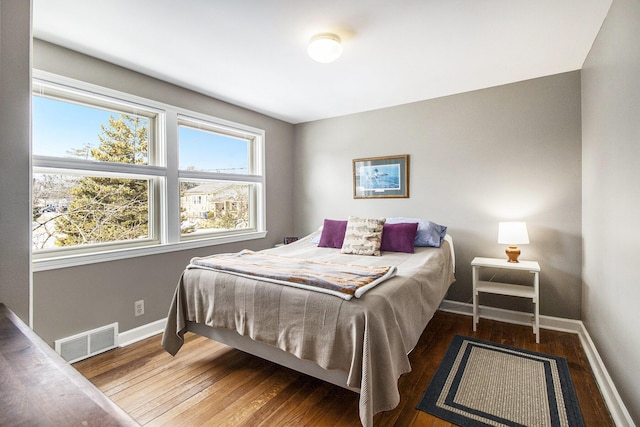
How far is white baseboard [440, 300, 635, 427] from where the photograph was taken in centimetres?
166

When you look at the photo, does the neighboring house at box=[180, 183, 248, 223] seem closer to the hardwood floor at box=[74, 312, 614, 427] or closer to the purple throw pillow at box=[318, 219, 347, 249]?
the purple throw pillow at box=[318, 219, 347, 249]

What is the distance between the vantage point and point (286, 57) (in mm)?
2484

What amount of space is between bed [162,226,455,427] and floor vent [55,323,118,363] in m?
0.63

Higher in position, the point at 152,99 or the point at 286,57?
the point at 286,57

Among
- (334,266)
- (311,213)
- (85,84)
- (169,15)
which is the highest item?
(169,15)

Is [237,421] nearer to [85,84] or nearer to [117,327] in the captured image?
[117,327]

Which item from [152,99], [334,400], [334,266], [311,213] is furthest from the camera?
[311,213]

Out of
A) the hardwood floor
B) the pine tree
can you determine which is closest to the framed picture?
the hardwood floor

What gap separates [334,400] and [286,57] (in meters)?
2.52

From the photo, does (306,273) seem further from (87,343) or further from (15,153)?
(87,343)

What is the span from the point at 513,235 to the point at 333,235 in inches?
67.0

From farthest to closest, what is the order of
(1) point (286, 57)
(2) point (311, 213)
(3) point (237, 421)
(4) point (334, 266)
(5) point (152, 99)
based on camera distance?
(2) point (311, 213), (5) point (152, 99), (1) point (286, 57), (4) point (334, 266), (3) point (237, 421)

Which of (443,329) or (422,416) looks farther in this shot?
(443,329)

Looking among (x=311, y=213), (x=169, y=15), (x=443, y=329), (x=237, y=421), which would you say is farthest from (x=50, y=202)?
(x=443, y=329)
